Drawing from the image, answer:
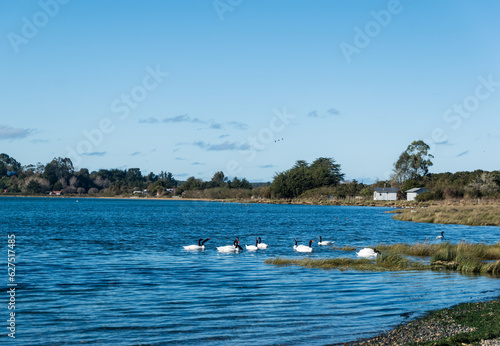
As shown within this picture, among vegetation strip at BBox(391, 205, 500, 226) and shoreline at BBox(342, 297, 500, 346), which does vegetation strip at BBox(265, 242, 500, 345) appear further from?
vegetation strip at BBox(391, 205, 500, 226)

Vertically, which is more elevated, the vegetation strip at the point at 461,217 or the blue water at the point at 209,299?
the vegetation strip at the point at 461,217

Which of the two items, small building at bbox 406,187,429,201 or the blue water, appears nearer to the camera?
the blue water

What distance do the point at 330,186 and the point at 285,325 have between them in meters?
146

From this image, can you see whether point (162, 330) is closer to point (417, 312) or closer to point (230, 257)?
point (417, 312)

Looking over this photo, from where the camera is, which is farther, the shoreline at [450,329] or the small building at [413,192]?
the small building at [413,192]

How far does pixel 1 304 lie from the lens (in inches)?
600

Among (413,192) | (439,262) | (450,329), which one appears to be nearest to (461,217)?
(439,262)

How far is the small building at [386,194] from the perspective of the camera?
132m

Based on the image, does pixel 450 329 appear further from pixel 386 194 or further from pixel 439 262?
pixel 386 194


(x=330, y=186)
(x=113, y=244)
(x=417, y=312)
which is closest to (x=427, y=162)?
(x=330, y=186)

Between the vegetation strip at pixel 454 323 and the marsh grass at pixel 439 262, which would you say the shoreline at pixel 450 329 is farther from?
the marsh grass at pixel 439 262

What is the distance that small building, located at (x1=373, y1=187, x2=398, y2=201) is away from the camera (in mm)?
132250

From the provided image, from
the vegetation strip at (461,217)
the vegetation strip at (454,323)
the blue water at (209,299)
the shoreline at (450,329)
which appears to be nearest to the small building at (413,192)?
the vegetation strip at (461,217)

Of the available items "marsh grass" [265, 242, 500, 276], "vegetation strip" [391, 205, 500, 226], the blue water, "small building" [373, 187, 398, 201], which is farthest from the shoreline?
"small building" [373, 187, 398, 201]
